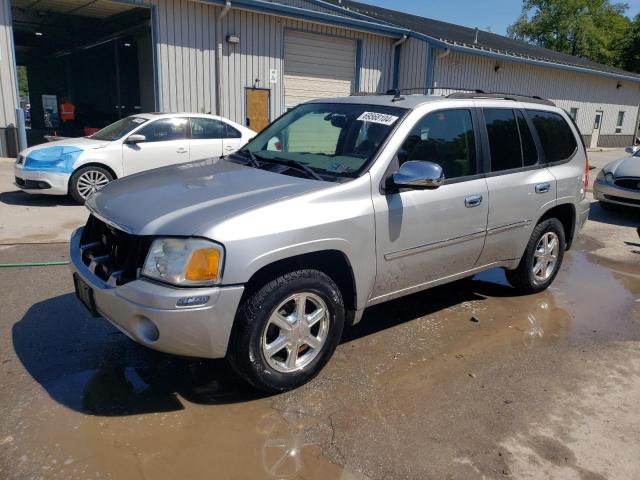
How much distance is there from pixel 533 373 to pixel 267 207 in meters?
2.28

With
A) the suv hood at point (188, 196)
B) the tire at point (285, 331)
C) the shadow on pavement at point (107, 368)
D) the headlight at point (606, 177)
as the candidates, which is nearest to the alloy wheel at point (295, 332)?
the tire at point (285, 331)

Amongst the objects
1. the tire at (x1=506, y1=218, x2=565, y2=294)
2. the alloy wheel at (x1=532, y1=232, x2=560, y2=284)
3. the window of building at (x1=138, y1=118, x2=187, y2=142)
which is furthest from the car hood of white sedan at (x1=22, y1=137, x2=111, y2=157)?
the alloy wheel at (x1=532, y1=232, x2=560, y2=284)

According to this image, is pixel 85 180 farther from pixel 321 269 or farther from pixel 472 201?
pixel 472 201

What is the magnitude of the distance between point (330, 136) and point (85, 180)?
234 inches

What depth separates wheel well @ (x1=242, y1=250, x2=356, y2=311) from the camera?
10.1 feet

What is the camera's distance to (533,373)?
3.78m

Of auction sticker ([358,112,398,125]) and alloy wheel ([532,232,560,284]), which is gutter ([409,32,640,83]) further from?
auction sticker ([358,112,398,125])

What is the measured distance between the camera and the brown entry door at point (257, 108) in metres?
15.7

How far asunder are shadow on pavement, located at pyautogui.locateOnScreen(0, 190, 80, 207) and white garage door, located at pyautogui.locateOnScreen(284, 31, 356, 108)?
9011 millimetres

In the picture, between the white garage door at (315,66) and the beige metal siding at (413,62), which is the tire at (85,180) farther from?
the beige metal siding at (413,62)

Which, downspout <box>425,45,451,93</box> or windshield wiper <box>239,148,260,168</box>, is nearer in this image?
windshield wiper <box>239,148,260,168</box>

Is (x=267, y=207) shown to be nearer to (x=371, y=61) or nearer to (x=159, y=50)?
(x=159, y=50)

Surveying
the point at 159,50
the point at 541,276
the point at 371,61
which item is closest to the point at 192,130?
the point at 159,50

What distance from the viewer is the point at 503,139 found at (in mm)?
4574
